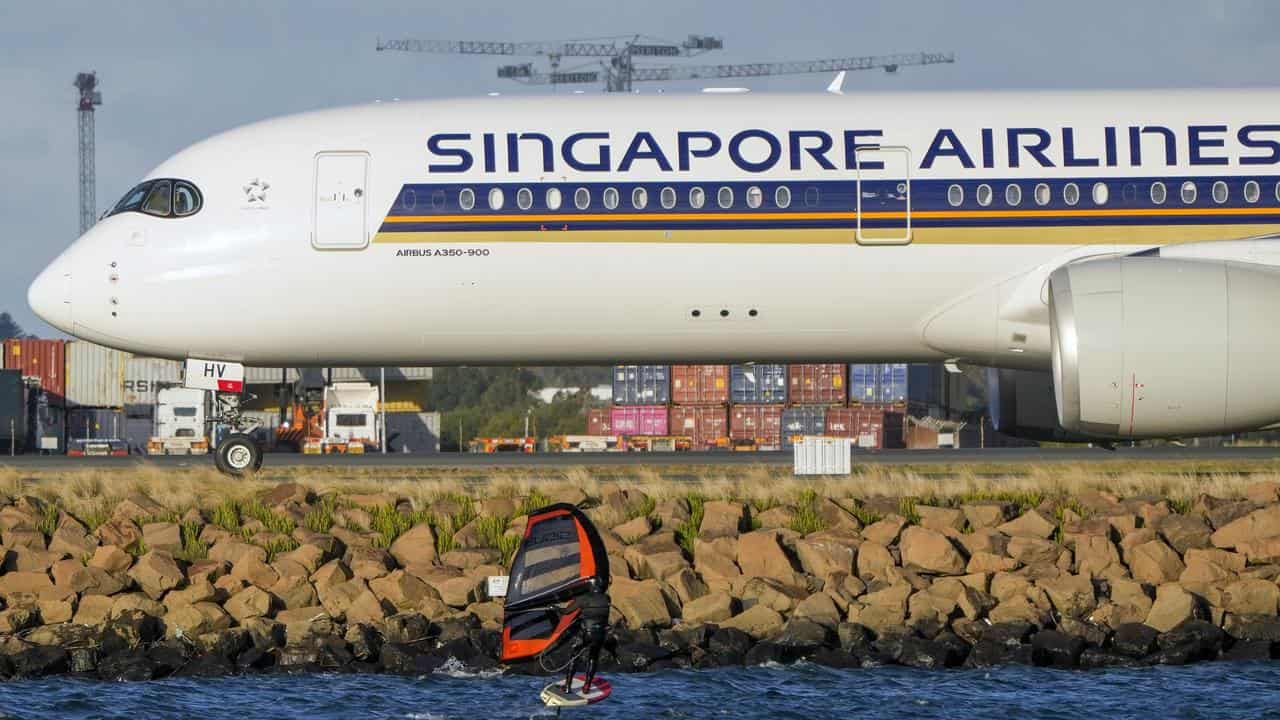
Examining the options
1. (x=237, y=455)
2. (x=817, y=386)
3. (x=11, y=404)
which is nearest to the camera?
(x=237, y=455)

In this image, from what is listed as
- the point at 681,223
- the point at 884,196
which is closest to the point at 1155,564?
the point at 884,196

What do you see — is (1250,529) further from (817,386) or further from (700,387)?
(700,387)

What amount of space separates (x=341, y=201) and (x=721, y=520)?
711 cm

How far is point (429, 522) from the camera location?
21.7 m

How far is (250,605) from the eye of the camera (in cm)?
1944

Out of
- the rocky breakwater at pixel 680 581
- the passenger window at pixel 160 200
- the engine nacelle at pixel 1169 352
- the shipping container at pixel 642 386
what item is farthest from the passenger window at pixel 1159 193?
the shipping container at pixel 642 386

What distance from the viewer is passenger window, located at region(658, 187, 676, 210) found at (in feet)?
74.6

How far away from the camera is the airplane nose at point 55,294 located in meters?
23.1

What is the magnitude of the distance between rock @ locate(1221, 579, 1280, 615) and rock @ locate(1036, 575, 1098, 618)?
1.55 metres

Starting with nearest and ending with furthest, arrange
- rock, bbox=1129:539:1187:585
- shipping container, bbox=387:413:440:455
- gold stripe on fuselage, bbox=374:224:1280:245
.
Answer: rock, bbox=1129:539:1187:585
gold stripe on fuselage, bbox=374:224:1280:245
shipping container, bbox=387:413:440:455

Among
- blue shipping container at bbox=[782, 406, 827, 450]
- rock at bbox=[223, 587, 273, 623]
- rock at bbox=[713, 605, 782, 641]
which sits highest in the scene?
blue shipping container at bbox=[782, 406, 827, 450]

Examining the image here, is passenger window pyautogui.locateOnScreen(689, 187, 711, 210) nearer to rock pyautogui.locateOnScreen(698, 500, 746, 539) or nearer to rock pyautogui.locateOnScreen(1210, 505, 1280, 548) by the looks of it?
rock pyautogui.locateOnScreen(698, 500, 746, 539)

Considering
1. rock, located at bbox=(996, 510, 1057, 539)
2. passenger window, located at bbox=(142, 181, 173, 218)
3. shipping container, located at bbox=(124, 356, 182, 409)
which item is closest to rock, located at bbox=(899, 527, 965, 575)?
rock, located at bbox=(996, 510, 1057, 539)

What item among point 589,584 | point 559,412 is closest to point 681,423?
point 589,584
